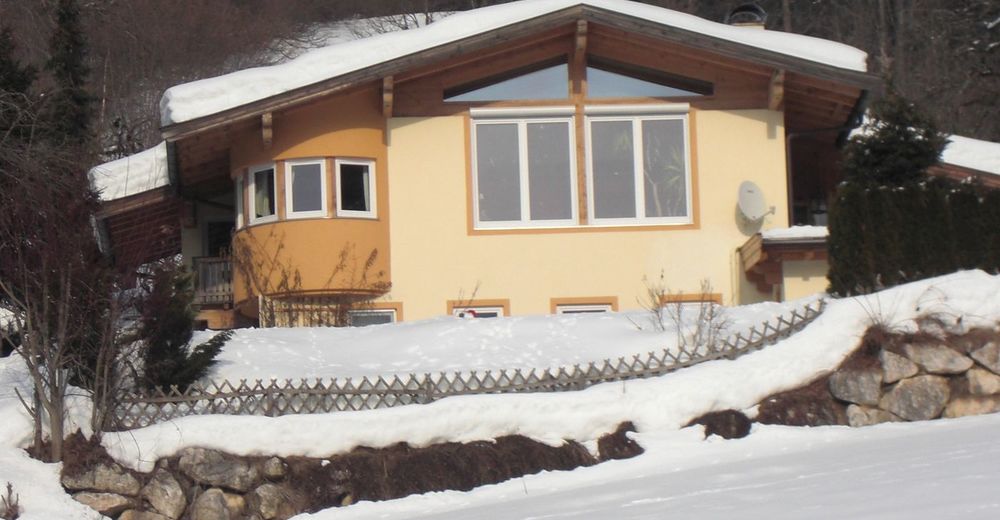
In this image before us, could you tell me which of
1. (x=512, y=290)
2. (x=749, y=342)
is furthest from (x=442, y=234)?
(x=749, y=342)

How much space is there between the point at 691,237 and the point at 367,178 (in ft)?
15.6

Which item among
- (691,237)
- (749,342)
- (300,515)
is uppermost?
(691,237)

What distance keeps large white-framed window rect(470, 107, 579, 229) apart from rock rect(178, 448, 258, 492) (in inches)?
320

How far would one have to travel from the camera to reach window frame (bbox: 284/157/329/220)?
19531 mm

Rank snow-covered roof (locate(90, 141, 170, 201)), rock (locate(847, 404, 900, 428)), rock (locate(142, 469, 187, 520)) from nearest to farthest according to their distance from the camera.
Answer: rock (locate(142, 469, 187, 520)) → rock (locate(847, 404, 900, 428)) → snow-covered roof (locate(90, 141, 170, 201))

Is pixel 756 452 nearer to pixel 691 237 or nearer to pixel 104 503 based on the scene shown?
pixel 104 503

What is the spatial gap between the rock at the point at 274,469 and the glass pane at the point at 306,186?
7593mm

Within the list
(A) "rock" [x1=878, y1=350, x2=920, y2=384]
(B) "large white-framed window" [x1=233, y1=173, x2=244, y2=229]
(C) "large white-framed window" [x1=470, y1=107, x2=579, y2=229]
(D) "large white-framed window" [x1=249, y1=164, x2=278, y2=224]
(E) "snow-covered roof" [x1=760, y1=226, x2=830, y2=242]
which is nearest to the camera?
(A) "rock" [x1=878, y1=350, x2=920, y2=384]

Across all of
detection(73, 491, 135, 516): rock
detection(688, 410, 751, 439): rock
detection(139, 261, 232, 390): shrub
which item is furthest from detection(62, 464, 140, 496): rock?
detection(688, 410, 751, 439): rock

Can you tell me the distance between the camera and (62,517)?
1178cm

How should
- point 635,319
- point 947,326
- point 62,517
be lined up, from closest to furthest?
point 62,517 < point 947,326 < point 635,319

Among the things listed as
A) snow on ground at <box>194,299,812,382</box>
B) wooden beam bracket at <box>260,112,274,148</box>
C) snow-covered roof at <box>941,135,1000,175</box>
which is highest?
wooden beam bracket at <box>260,112,274,148</box>

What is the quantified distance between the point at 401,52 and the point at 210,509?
8.52 metres

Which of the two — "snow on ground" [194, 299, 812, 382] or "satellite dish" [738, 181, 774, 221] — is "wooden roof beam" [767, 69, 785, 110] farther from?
"snow on ground" [194, 299, 812, 382]
